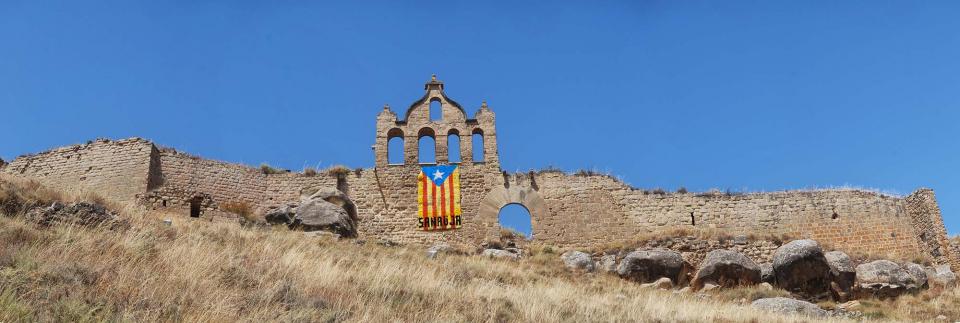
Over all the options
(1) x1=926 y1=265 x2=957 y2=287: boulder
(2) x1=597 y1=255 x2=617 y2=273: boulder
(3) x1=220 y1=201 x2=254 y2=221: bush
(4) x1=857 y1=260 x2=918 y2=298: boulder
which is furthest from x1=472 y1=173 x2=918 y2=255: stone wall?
(3) x1=220 y1=201 x2=254 y2=221: bush

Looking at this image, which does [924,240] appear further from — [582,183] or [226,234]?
[226,234]

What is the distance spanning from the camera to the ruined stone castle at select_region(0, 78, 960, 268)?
2175 centimetres

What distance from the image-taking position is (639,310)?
10.8 m

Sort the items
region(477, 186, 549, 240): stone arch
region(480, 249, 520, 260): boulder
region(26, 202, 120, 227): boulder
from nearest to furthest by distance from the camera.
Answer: region(26, 202, 120, 227): boulder, region(480, 249, 520, 260): boulder, region(477, 186, 549, 240): stone arch

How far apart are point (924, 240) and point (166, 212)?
20.2m

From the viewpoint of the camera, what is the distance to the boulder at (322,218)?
60.6ft

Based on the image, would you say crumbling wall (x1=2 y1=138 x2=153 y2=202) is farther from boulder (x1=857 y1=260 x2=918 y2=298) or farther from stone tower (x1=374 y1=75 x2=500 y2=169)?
boulder (x1=857 y1=260 x2=918 y2=298)

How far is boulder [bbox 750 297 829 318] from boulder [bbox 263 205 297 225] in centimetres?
1062

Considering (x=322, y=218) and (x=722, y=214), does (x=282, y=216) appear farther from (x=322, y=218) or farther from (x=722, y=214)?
(x=722, y=214)

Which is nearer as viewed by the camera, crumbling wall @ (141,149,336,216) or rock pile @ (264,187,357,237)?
rock pile @ (264,187,357,237)

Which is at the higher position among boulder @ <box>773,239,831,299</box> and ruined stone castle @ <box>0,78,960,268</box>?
ruined stone castle @ <box>0,78,960,268</box>

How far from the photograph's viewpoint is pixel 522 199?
893 inches

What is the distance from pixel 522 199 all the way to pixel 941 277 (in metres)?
10.8

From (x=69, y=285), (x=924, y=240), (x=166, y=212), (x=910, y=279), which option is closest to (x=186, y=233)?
(x=69, y=285)
